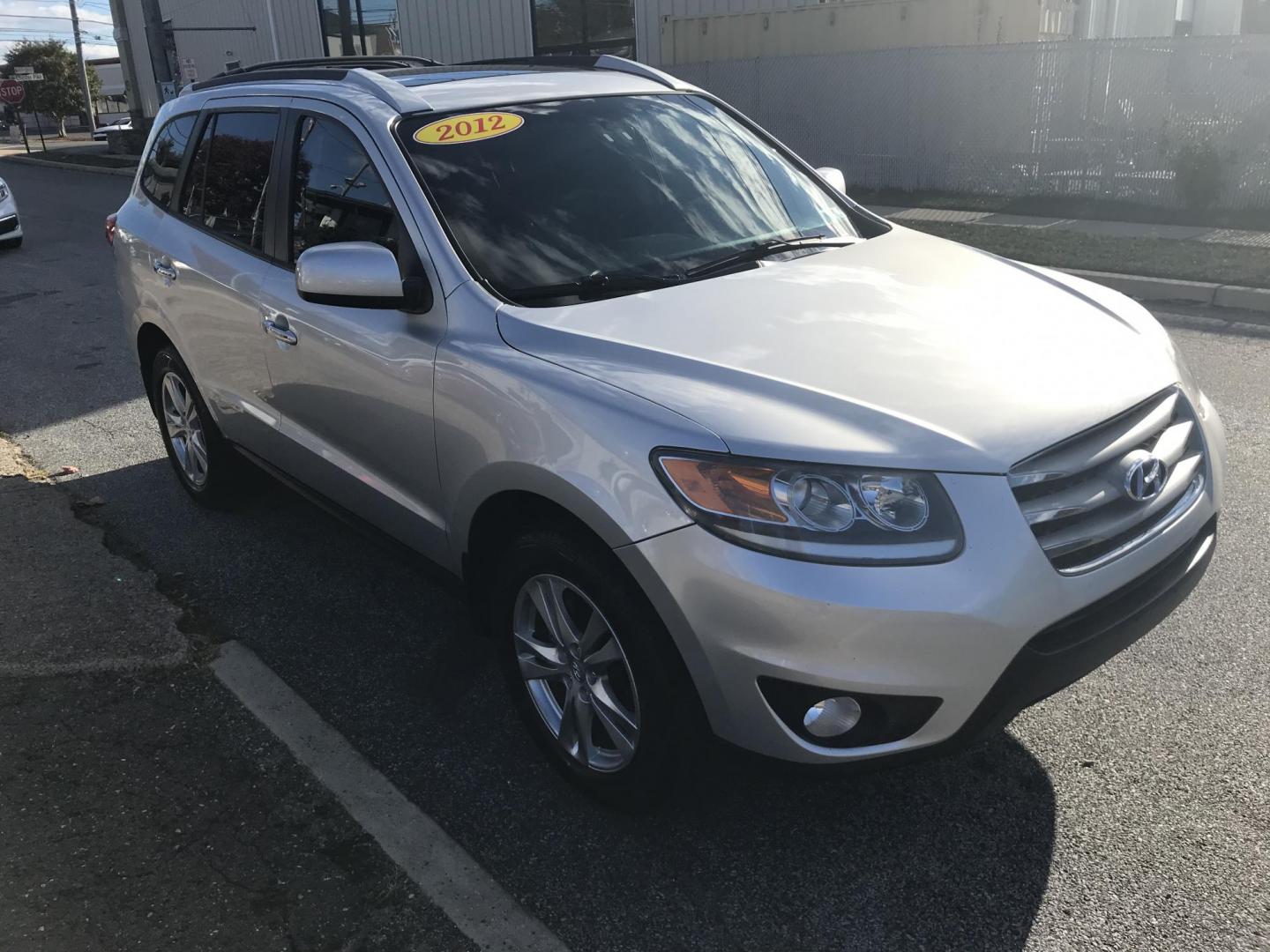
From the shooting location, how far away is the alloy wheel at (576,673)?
2.70m

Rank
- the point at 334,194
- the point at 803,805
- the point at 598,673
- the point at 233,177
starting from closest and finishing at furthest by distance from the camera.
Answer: the point at 598,673 < the point at 803,805 < the point at 334,194 < the point at 233,177

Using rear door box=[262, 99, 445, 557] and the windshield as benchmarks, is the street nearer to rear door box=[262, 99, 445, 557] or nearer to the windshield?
rear door box=[262, 99, 445, 557]

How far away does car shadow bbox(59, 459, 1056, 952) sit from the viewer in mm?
2500

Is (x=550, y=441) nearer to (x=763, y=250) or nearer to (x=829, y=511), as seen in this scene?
(x=829, y=511)

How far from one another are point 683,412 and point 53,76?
3048 inches

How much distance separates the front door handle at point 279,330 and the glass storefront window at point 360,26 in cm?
2493

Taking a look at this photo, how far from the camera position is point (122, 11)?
41.4 meters

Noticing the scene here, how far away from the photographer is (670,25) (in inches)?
724

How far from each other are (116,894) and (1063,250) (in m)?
9.09

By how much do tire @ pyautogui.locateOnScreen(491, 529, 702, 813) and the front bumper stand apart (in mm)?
85

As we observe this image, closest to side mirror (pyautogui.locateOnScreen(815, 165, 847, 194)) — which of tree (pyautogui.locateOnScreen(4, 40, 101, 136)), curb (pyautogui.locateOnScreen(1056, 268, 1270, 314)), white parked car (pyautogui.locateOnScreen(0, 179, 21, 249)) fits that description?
curb (pyautogui.locateOnScreen(1056, 268, 1270, 314))

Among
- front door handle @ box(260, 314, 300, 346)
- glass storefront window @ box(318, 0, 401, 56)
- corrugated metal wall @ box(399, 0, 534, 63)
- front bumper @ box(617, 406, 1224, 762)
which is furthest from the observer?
glass storefront window @ box(318, 0, 401, 56)

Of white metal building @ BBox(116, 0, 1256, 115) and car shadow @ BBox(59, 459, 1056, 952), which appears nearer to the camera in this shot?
car shadow @ BBox(59, 459, 1056, 952)

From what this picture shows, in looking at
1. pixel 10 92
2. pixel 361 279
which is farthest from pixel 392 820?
pixel 10 92
